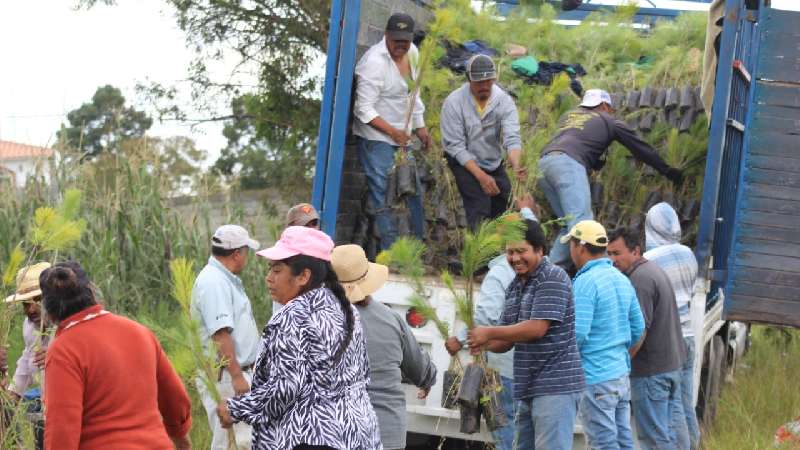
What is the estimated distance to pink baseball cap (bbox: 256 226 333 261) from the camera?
4332 millimetres

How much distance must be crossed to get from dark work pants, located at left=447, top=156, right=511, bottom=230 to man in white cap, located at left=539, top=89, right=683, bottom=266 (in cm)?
24

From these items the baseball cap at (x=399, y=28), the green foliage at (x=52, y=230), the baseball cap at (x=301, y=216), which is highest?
the baseball cap at (x=399, y=28)

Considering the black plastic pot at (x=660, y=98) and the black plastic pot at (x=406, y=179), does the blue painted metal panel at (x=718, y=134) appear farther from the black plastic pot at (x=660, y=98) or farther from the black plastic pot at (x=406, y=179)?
the black plastic pot at (x=406, y=179)

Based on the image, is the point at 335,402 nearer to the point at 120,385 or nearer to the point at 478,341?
the point at 120,385

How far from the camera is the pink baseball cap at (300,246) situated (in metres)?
4.33

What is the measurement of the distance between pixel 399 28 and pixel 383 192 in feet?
3.14

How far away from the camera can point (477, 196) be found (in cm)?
770

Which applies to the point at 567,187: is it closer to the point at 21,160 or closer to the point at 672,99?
the point at 672,99

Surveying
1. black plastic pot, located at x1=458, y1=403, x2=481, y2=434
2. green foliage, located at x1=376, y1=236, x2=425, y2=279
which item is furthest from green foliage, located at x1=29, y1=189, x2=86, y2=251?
black plastic pot, located at x1=458, y1=403, x2=481, y2=434

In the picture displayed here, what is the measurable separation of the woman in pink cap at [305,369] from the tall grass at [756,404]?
12.4ft

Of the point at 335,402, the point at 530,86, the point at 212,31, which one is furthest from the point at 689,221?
the point at 212,31

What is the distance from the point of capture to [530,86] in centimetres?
868

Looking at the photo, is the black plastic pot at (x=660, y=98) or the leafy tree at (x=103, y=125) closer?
the black plastic pot at (x=660, y=98)

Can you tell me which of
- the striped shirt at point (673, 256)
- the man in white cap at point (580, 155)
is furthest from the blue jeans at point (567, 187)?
the striped shirt at point (673, 256)
